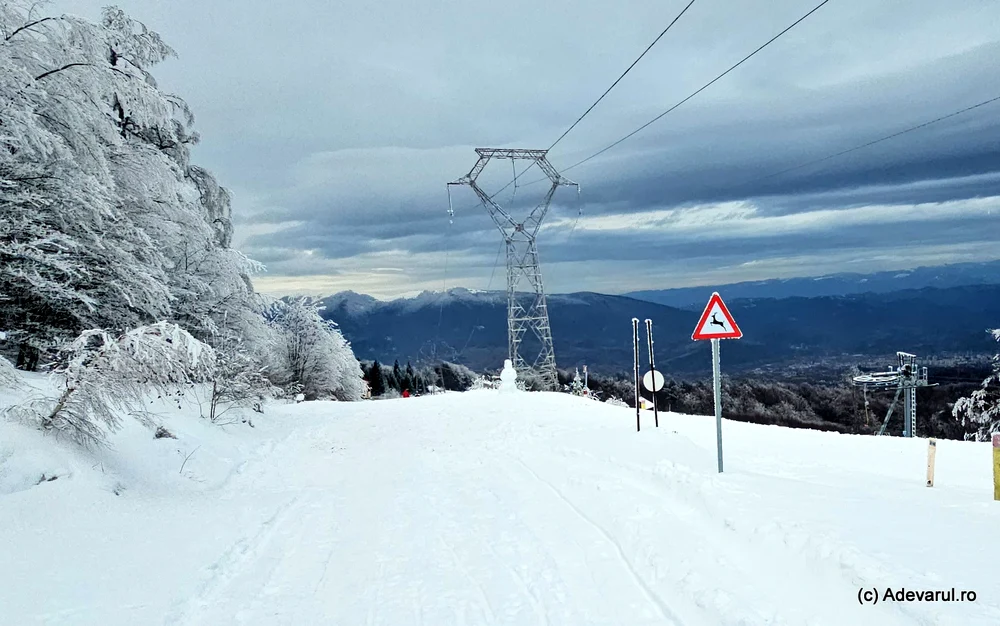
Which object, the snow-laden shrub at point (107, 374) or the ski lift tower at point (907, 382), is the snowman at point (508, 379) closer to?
the snow-laden shrub at point (107, 374)

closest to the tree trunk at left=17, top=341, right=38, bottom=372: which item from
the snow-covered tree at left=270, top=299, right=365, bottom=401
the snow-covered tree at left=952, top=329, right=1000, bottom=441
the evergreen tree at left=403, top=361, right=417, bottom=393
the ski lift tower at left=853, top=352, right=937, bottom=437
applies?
the snow-covered tree at left=952, top=329, right=1000, bottom=441

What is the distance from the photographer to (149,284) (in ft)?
48.8

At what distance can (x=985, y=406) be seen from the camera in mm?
24328

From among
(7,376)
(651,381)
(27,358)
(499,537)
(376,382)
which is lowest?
(376,382)

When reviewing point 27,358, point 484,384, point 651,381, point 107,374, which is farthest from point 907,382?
point 27,358

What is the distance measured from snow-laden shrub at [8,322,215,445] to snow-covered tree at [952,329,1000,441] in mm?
25824

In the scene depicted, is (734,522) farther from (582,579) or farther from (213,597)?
(213,597)

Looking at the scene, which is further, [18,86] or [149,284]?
[149,284]

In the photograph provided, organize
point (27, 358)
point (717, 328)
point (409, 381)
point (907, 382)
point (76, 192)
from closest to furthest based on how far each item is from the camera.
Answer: point (717, 328), point (76, 192), point (27, 358), point (907, 382), point (409, 381)

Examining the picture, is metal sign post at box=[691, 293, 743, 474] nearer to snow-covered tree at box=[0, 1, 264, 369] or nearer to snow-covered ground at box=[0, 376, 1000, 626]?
snow-covered ground at box=[0, 376, 1000, 626]

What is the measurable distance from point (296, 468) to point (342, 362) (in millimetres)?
37148

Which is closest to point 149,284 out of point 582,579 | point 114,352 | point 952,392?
point 114,352

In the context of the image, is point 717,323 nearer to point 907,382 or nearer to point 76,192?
point 76,192

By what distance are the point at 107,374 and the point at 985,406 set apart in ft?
95.6
